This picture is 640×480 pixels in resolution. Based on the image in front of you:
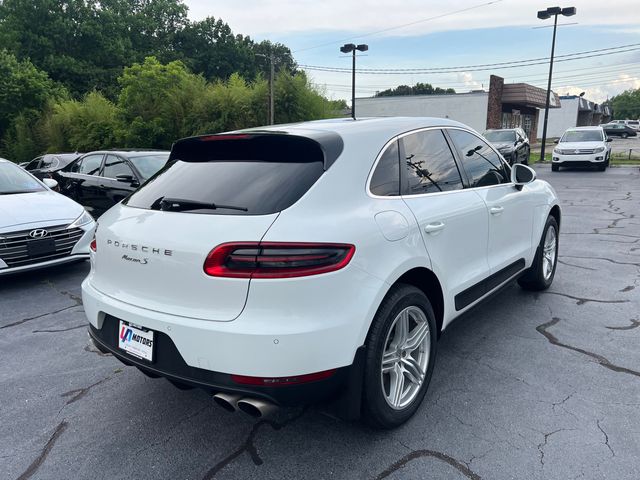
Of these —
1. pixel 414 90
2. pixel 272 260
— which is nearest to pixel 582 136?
pixel 272 260

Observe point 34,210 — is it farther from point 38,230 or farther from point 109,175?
point 109,175

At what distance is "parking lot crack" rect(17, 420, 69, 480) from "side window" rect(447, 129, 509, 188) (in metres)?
3.08

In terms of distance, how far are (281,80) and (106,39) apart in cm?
3693

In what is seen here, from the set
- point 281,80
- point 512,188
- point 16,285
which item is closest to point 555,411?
point 512,188

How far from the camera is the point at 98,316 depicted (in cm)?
270

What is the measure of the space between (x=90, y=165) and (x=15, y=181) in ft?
9.38

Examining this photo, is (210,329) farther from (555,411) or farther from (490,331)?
(490,331)

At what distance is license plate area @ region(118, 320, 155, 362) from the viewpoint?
2.40 metres

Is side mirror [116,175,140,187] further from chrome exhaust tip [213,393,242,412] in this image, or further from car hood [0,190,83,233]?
chrome exhaust tip [213,393,242,412]

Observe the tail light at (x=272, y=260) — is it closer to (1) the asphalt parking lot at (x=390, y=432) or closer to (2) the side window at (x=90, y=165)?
(1) the asphalt parking lot at (x=390, y=432)

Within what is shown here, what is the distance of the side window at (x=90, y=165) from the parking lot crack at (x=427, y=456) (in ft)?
26.8

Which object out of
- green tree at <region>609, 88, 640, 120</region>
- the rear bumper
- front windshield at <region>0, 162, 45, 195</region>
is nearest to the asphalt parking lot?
the rear bumper

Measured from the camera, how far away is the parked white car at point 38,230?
208 inches

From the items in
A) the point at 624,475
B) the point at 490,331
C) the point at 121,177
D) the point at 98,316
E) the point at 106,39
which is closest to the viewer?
the point at 624,475
